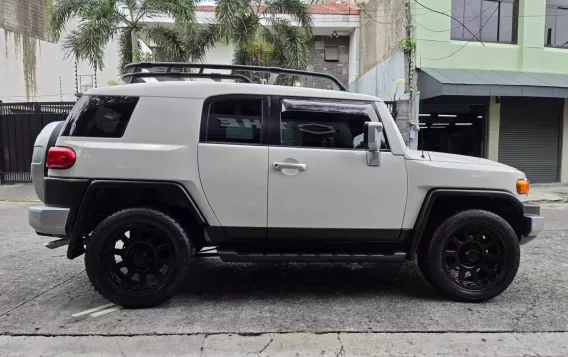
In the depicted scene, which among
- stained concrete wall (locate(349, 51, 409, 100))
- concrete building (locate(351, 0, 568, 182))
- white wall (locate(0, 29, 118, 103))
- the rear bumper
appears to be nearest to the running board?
the rear bumper

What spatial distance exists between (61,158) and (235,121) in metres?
1.50

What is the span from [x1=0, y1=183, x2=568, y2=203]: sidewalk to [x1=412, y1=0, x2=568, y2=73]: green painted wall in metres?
3.62

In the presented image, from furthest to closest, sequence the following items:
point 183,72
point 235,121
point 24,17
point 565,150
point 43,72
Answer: point 43,72 → point 24,17 → point 565,150 → point 183,72 → point 235,121

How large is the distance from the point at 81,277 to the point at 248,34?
10.9 metres

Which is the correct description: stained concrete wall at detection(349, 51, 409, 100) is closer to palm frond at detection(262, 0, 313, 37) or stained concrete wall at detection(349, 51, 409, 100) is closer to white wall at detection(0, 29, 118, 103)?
palm frond at detection(262, 0, 313, 37)

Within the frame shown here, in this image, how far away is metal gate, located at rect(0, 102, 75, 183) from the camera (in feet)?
42.6

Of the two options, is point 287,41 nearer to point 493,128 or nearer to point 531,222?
point 493,128

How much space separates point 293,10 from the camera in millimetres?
14586

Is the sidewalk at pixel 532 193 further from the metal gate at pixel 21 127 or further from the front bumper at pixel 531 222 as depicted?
the front bumper at pixel 531 222

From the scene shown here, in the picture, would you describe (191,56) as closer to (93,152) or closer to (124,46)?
(124,46)

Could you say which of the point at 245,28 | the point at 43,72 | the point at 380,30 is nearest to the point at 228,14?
the point at 245,28

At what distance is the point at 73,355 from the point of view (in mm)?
3135

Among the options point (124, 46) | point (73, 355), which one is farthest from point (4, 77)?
point (73, 355)

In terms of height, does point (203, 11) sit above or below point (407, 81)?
above
